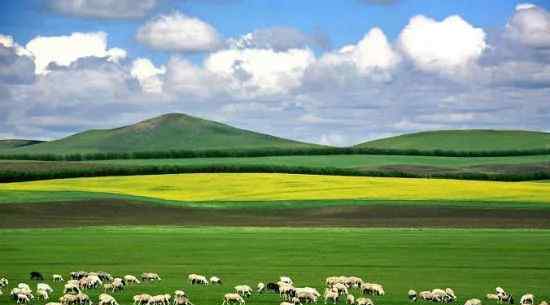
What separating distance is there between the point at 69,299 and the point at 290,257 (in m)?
20.7

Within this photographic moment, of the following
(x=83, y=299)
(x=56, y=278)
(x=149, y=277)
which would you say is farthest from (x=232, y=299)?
(x=56, y=278)

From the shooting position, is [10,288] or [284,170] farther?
[284,170]

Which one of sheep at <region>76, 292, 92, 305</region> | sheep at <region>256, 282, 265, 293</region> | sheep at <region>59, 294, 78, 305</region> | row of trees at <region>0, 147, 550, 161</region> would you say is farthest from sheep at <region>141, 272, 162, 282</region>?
row of trees at <region>0, 147, 550, 161</region>

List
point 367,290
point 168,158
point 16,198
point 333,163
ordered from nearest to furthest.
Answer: point 367,290
point 16,198
point 333,163
point 168,158

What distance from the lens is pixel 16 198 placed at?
89562 mm

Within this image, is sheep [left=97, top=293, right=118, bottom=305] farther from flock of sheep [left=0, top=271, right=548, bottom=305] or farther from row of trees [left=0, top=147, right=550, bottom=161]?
row of trees [left=0, top=147, right=550, bottom=161]

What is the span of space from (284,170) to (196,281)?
3588 inches

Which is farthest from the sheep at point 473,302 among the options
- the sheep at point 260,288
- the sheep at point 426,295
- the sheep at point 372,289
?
the sheep at point 260,288

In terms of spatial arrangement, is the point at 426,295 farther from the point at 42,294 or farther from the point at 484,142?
the point at 484,142

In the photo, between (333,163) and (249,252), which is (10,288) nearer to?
(249,252)

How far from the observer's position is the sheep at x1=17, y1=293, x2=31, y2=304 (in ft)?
110

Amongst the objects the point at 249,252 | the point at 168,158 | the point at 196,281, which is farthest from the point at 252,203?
the point at 168,158

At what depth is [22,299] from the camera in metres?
33.7

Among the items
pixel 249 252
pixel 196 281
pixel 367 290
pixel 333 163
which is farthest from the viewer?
pixel 333 163
